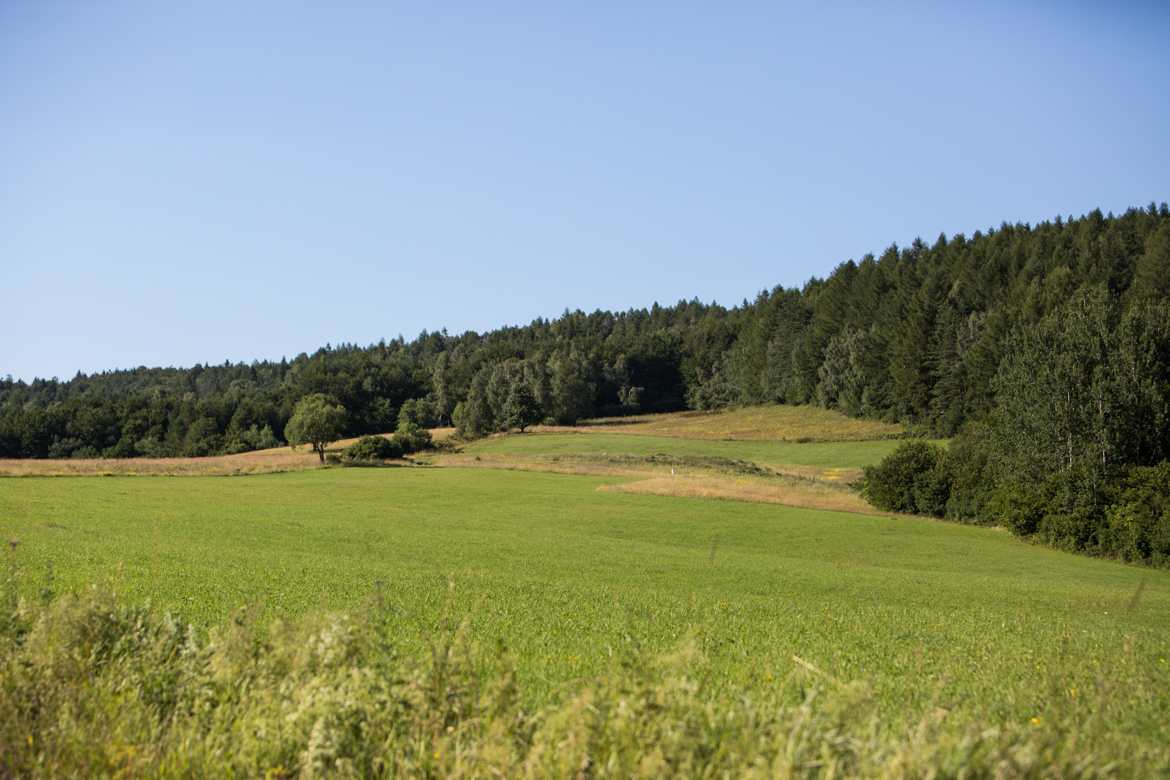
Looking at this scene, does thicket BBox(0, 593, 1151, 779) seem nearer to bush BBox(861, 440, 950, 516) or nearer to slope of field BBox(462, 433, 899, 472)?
bush BBox(861, 440, 950, 516)

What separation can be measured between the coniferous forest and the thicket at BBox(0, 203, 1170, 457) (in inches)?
14.6

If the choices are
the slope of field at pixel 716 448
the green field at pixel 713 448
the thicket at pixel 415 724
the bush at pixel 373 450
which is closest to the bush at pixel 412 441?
the bush at pixel 373 450

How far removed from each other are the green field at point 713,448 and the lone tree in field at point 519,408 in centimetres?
845

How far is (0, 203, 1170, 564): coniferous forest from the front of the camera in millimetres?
40156

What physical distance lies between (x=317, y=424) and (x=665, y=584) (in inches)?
2529

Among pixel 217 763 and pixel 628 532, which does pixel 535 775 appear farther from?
pixel 628 532

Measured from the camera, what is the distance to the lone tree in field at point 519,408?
4213 inches

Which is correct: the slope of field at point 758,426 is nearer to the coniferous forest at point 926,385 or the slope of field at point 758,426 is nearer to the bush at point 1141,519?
the coniferous forest at point 926,385

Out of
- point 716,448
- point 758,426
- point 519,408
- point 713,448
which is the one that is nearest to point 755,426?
point 758,426

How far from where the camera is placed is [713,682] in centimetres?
619

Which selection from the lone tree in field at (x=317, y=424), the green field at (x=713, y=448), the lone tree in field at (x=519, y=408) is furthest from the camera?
the lone tree in field at (x=519, y=408)

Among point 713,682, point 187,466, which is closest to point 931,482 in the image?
point 713,682

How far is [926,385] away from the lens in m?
95.4

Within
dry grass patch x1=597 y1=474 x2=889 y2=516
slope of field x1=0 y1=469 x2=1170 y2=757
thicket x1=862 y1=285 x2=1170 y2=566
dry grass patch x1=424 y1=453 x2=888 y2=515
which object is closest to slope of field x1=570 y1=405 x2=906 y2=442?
dry grass patch x1=424 y1=453 x2=888 y2=515
